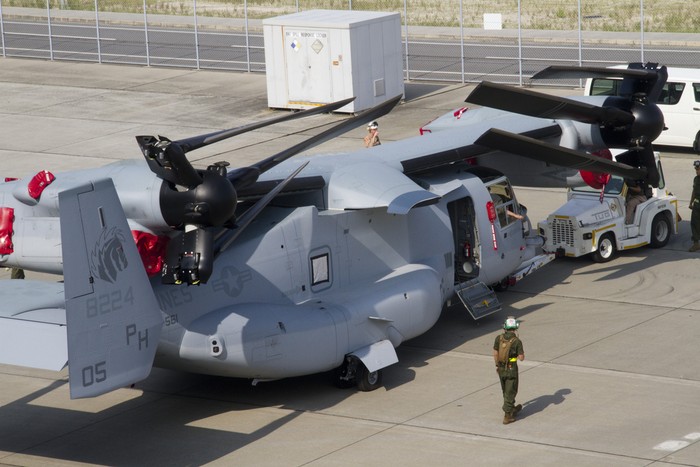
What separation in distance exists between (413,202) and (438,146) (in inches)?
120

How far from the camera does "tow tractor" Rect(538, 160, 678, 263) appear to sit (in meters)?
23.4

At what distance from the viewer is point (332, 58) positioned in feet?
115

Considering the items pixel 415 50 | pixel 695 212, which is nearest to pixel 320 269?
pixel 695 212

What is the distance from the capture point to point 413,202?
18.0 meters

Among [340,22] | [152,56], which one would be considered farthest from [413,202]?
[152,56]

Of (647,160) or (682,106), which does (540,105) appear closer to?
(647,160)

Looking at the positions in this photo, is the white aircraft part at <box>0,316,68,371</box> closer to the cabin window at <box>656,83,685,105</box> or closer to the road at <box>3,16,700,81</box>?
the cabin window at <box>656,83,685,105</box>

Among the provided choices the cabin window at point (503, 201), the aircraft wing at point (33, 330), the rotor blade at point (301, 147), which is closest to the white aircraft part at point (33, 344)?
the aircraft wing at point (33, 330)

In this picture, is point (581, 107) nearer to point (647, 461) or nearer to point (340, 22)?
point (647, 461)

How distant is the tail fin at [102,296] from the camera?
14.5m

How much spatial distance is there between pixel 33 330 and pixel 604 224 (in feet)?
40.0

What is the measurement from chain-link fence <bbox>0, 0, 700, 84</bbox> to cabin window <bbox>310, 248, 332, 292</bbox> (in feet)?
66.5

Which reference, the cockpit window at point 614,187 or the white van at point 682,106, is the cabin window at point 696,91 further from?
the cockpit window at point 614,187

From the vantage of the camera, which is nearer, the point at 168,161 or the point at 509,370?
the point at 168,161
